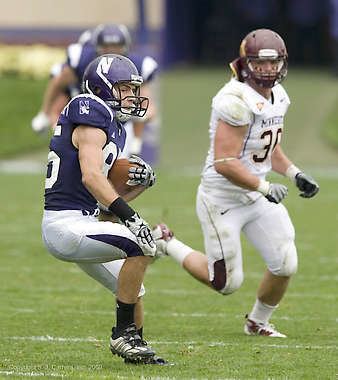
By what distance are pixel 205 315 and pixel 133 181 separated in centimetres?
164

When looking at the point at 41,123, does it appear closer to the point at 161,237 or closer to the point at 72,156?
the point at 161,237

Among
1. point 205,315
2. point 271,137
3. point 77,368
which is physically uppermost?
point 271,137

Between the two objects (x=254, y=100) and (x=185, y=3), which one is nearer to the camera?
(x=254, y=100)

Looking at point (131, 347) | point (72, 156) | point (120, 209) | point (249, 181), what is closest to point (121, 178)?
point (72, 156)

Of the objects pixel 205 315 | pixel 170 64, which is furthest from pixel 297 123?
pixel 205 315

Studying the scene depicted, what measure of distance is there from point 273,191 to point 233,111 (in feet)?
1.42

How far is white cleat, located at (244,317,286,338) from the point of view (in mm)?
5719

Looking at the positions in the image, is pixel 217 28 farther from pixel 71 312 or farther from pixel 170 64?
pixel 71 312

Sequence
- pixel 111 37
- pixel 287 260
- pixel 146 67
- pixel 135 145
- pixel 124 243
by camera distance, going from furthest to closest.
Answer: pixel 146 67 → pixel 135 145 → pixel 111 37 → pixel 287 260 → pixel 124 243

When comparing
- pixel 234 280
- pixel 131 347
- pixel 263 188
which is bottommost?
pixel 234 280

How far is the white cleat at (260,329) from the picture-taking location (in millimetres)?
5719

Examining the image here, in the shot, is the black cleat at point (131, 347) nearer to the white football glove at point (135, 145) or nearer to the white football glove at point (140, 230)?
the white football glove at point (140, 230)

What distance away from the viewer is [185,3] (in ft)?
74.0

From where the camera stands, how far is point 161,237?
578cm
